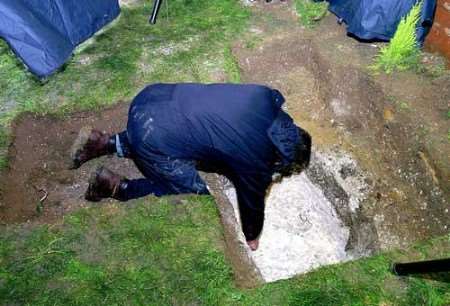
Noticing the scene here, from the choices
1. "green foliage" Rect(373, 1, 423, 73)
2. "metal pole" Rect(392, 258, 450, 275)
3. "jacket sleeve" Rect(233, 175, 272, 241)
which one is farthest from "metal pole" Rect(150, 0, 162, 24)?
"metal pole" Rect(392, 258, 450, 275)

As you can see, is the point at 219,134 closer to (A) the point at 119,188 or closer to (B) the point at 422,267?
(A) the point at 119,188

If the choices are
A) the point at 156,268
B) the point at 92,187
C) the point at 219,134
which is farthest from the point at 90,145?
the point at 156,268

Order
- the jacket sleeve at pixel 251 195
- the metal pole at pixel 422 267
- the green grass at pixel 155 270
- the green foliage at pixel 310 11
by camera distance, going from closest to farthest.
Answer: the metal pole at pixel 422 267
the green grass at pixel 155 270
the jacket sleeve at pixel 251 195
the green foliage at pixel 310 11

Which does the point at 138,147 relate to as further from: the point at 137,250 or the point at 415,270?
the point at 415,270

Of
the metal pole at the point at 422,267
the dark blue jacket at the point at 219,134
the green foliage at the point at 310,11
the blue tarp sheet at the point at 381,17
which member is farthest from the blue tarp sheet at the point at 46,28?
the metal pole at the point at 422,267

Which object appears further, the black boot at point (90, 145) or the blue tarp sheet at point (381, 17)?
the blue tarp sheet at point (381, 17)

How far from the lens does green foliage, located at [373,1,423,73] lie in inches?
164

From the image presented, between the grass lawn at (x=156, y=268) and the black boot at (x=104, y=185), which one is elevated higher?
the grass lawn at (x=156, y=268)

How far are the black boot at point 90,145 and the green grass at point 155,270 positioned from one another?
78 centimetres

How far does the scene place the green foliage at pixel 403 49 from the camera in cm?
416

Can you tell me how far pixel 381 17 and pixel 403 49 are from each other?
43 centimetres

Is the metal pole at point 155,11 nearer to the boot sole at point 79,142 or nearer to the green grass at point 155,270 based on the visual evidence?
the boot sole at point 79,142

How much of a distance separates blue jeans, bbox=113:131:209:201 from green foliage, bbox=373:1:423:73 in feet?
7.47

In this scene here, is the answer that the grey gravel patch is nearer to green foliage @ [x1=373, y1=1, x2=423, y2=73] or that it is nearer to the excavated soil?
the excavated soil
